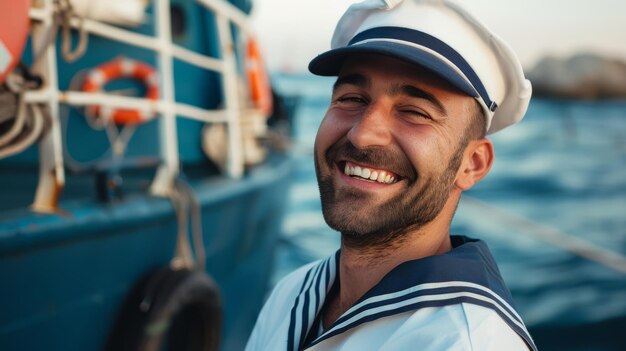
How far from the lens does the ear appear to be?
1604 millimetres

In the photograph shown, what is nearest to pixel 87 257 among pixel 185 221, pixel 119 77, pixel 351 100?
pixel 185 221

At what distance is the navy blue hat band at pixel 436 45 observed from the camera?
146 centimetres

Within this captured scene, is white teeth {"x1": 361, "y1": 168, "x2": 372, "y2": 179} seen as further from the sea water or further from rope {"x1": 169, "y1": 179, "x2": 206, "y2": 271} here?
the sea water

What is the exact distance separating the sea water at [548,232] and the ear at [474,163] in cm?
429

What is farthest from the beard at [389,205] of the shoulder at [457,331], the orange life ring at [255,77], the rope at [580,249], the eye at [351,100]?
the rope at [580,249]

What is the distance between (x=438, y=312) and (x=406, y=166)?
365 millimetres

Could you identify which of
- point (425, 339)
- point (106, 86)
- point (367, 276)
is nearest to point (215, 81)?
point (106, 86)

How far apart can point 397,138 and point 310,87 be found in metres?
72.1

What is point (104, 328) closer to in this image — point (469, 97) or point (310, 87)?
point (469, 97)

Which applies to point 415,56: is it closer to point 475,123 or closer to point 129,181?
point 475,123

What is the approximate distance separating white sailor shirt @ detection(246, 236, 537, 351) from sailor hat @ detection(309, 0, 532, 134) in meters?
0.39

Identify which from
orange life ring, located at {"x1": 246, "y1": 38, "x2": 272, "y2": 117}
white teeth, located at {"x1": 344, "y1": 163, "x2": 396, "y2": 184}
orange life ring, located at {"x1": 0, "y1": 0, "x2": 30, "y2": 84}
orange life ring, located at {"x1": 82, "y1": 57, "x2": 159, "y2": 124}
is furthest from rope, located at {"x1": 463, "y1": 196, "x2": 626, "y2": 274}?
orange life ring, located at {"x1": 0, "y1": 0, "x2": 30, "y2": 84}

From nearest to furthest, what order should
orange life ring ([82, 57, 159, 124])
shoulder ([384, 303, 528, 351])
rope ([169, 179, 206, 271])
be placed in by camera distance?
shoulder ([384, 303, 528, 351]), rope ([169, 179, 206, 271]), orange life ring ([82, 57, 159, 124])

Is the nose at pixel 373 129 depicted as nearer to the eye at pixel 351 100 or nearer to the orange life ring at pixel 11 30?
the eye at pixel 351 100
